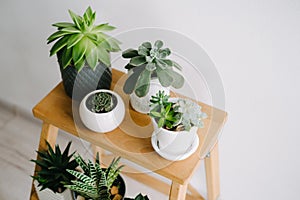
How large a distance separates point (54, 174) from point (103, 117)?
11.1 inches

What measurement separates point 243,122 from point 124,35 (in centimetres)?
44

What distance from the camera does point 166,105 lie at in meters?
0.87

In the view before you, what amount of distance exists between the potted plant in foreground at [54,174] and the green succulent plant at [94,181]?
72 millimetres

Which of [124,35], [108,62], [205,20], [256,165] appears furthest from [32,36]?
[256,165]

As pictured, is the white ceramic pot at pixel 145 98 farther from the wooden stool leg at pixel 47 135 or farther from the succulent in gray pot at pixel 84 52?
the wooden stool leg at pixel 47 135

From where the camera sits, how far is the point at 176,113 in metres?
0.86

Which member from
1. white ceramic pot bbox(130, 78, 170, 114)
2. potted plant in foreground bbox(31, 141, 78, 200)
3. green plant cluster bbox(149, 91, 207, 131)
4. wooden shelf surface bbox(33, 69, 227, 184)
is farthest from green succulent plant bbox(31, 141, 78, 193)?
green plant cluster bbox(149, 91, 207, 131)

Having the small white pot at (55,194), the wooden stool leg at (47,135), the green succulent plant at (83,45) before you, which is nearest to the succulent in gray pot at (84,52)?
the green succulent plant at (83,45)

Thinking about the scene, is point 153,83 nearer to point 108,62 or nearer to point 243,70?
point 108,62

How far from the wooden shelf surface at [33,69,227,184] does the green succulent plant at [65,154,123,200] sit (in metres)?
0.07

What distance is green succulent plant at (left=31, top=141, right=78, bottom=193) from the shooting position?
108 centimetres

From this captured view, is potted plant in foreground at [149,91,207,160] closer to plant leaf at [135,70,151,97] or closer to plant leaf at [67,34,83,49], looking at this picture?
plant leaf at [135,70,151,97]

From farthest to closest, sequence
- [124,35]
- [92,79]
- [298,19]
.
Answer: [124,35]
[92,79]
[298,19]

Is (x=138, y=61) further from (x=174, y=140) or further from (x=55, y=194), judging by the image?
(x=55, y=194)
